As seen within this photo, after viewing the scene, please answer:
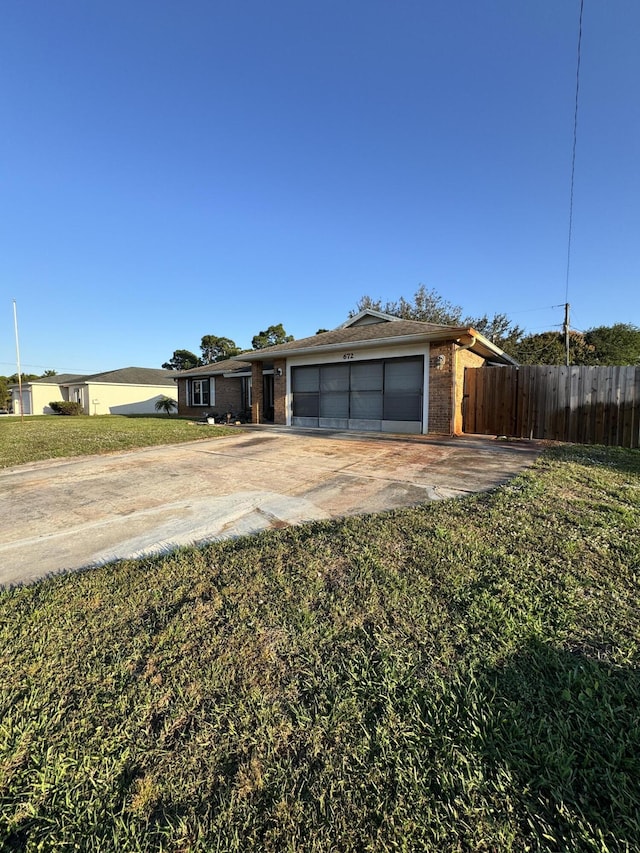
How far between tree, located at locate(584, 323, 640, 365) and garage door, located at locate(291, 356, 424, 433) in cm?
2661

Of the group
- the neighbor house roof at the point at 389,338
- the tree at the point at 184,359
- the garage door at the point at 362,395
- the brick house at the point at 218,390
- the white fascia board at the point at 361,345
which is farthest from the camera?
the tree at the point at 184,359

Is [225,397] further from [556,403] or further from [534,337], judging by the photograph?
[534,337]

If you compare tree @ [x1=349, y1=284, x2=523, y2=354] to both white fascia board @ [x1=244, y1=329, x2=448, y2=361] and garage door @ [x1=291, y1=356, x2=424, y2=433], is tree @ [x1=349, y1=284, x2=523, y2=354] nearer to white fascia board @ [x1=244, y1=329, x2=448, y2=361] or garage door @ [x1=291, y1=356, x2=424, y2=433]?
white fascia board @ [x1=244, y1=329, x2=448, y2=361]

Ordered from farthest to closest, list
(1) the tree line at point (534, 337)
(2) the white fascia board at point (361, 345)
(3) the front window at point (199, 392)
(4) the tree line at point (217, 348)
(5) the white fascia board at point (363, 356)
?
(4) the tree line at point (217, 348) → (1) the tree line at point (534, 337) → (3) the front window at point (199, 392) → (5) the white fascia board at point (363, 356) → (2) the white fascia board at point (361, 345)

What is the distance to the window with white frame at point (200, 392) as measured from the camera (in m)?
22.2

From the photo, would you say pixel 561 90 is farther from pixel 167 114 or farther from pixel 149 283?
pixel 149 283

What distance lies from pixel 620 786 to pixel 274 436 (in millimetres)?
10166

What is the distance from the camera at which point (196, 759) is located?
1.37m

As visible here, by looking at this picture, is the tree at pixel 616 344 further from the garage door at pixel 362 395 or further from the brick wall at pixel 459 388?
the garage door at pixel 362 395

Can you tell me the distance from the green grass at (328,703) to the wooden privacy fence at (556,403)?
8.41 m

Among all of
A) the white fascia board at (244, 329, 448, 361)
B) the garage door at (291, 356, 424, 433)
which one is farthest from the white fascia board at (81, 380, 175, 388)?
the garage door at (291, 356, 424, 433)

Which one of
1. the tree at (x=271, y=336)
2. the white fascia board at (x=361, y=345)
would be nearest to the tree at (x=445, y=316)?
the tree at (x=271, y=336)

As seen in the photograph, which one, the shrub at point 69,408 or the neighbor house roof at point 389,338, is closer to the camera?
the neighbor house roof at point 389,338

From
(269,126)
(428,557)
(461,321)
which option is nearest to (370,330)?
(269,126)
